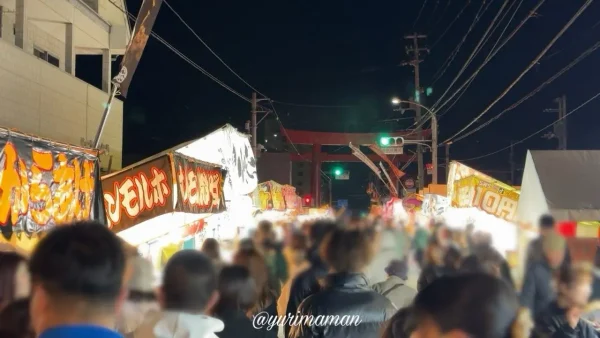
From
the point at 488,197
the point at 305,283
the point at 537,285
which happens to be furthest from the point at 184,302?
the point at 488,197

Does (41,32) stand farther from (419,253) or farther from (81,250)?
(81,250)

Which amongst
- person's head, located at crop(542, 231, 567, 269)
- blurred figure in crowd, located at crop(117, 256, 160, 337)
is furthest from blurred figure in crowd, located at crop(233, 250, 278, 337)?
person's head, located at crop(542, 231, 567, 269)

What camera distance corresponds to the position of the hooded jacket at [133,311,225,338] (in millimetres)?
A: 3133

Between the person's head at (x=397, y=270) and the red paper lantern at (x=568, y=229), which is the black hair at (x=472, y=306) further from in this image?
the red paper lantern at (x=568, y=229)

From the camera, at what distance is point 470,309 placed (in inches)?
78.2

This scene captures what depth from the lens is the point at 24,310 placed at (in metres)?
2.53

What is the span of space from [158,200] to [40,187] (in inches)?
95.7

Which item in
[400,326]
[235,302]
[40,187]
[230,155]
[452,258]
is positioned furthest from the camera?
[230,155]

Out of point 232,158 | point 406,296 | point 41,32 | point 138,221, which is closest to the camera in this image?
point 406,296

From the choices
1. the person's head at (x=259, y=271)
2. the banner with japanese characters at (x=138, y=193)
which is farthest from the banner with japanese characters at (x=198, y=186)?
the person's head at (x=259, y=271)

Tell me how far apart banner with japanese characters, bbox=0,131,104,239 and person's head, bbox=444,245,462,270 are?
3.90m

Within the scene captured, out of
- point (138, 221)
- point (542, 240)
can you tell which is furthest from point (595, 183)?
point (138, 221)

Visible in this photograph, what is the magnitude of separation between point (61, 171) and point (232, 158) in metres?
7.36

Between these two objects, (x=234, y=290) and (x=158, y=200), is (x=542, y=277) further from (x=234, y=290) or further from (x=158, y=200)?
(x=158, y=200)
